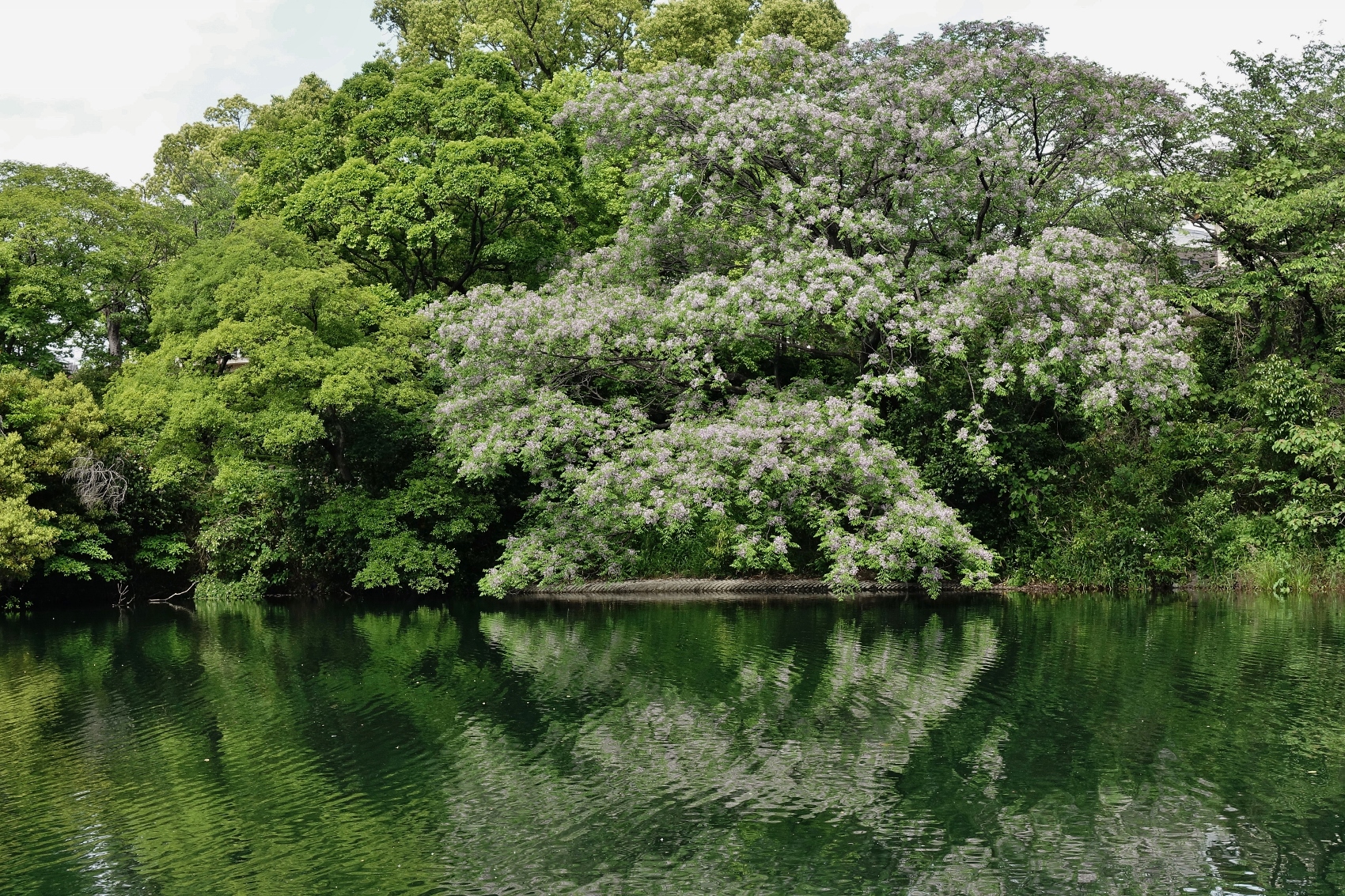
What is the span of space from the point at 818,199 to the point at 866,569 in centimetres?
882

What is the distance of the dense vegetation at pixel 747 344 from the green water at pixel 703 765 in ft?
17.0

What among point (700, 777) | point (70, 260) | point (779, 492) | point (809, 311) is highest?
point (70, 260)

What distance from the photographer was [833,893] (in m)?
7.69

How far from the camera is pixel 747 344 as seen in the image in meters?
25.5

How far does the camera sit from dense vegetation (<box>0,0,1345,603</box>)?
2267cm

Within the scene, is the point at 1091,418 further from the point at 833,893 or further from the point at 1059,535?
the point at 833,893

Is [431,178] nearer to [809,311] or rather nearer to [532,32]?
[809,311]

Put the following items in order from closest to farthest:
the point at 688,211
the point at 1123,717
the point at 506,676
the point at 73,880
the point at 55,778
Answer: the point at 73,880 < the point at 55,778 < the point at 1123,717 < the point at 506,676 < the point at 688,211

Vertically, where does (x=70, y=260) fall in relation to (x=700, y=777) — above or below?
above

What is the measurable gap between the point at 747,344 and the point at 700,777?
16169 millimetres

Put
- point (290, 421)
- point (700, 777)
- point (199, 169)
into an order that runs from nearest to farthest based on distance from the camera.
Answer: point (700, 777) < point (290, 421) < point (199, 169)

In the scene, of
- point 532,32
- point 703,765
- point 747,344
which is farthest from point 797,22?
point 703,765

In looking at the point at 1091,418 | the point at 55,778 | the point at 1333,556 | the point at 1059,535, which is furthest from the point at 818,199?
the point at 55,778

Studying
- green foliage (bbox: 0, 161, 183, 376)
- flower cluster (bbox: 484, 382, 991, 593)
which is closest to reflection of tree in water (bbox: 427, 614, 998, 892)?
flower cluster (bbox: 484, 382, 991, 593)
